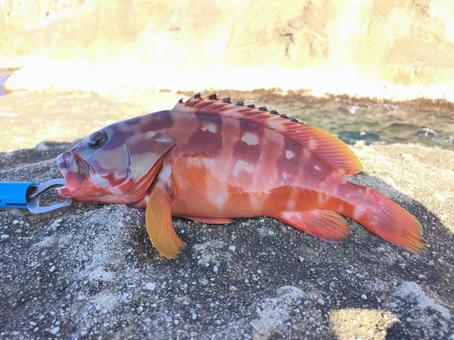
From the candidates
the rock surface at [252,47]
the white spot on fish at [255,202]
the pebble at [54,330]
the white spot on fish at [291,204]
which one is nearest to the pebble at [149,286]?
the pebble at [54,330]

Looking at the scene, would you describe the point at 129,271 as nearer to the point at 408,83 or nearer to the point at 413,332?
the point at 413,332

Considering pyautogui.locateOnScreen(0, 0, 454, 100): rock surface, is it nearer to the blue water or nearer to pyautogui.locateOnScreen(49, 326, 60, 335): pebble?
the blue water

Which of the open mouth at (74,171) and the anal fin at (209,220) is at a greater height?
the open mouth at (74,171)

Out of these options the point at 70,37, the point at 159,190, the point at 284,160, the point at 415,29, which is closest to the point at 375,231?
the point at 284,160

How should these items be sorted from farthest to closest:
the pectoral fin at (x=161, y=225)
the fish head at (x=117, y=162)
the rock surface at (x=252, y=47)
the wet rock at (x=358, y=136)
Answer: the rock surface at (x=252, y=47)
the wet rock at (x=358, y=136)
the fish head at (x=117, y=162)
the pectoral fin at (x=161, y=225)

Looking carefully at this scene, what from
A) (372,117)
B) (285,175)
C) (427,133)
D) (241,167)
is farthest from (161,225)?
(372,117)

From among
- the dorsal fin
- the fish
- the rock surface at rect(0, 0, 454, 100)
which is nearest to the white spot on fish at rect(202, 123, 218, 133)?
the fish

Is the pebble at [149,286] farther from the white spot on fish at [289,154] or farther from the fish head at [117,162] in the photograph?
the white spot on fish at [289,154]

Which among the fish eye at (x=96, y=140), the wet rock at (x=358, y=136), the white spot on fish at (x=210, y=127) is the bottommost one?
the wet rock at (x=358, y=136)
